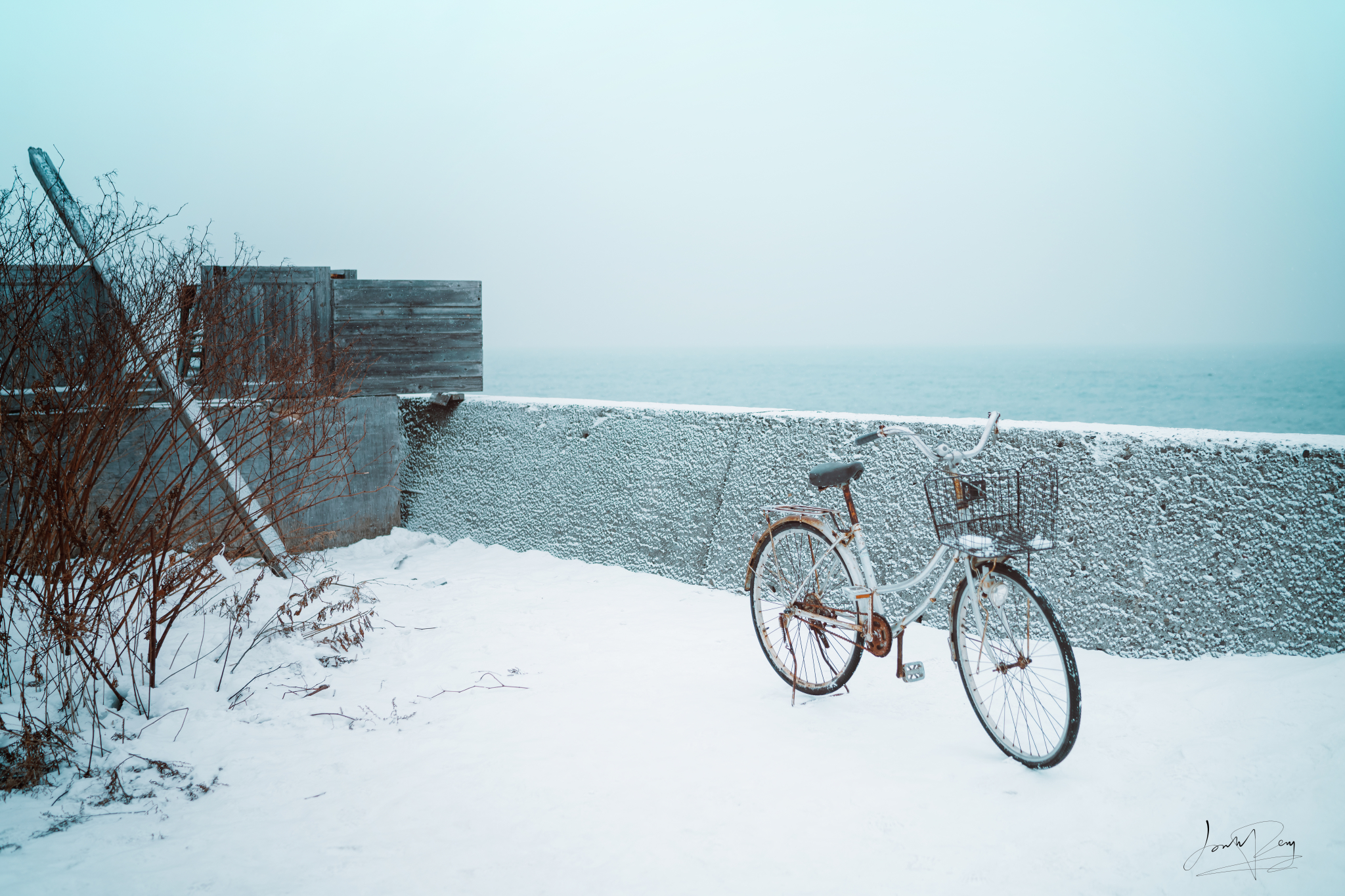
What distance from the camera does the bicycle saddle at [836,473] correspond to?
308 centimetres

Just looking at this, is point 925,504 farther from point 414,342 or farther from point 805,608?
point 414,342

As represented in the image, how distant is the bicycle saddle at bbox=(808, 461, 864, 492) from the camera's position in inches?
121

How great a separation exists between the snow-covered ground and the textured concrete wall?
0.75ft

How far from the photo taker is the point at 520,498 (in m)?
6.02

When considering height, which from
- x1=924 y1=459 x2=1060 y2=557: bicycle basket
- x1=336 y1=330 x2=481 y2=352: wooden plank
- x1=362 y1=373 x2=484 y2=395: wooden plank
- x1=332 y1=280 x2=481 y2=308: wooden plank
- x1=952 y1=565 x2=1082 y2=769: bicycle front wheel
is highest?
x1=332 y1=280 x2=481 y2=308: wooden plank

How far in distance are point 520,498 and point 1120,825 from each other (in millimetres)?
4447

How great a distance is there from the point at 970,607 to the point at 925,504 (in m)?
1.44

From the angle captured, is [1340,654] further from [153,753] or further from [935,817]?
[153,753]

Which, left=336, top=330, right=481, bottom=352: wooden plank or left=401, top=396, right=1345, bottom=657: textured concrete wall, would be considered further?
left=336, top=330, right=481, bottom=352: wooden plank

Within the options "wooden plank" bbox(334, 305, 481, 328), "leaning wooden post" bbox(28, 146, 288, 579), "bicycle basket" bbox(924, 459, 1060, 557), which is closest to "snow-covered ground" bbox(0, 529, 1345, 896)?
"bicycle basket" bbox(924, 459, 1060, 557)

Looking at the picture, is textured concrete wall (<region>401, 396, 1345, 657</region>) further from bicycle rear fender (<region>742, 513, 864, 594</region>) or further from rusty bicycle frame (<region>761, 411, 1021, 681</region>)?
bicycle rear fender (<region>742, 513, 864, 594</region>)

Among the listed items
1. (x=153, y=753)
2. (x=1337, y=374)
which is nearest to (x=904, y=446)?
(x=153, y=753)

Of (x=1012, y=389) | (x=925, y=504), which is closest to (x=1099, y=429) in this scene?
(x=925, y=504)

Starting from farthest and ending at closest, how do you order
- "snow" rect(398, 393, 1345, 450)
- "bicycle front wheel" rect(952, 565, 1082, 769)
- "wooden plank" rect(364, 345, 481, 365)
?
"wooden plank" rect(364, 345, 481, 365) → "snow" rect(398, 393, 1345, 450) → "bicycle front wheel" rect(952, 565, 1082, 769)
